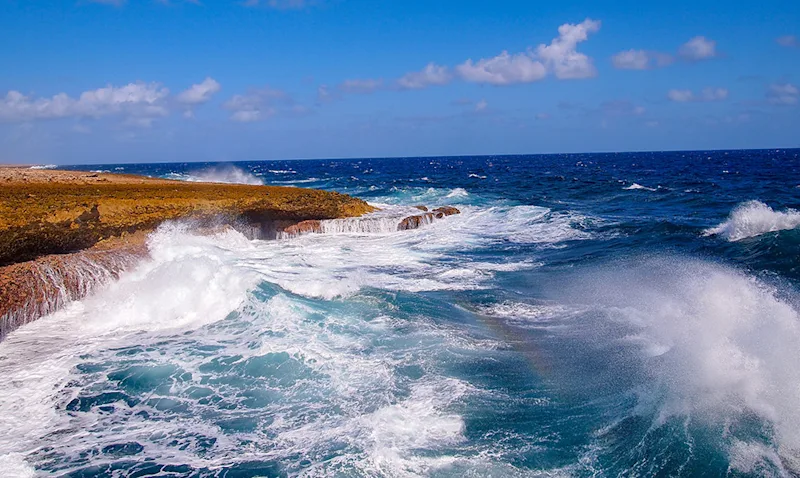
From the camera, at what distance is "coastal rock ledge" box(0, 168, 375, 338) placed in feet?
45.7

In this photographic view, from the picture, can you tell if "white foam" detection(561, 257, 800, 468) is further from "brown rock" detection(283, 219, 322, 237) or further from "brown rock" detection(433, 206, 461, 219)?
"brown rock" detection(433, 206, 461, 219)

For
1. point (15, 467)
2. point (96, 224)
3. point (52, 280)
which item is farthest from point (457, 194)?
point (15, 467)

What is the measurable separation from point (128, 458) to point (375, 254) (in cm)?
1460

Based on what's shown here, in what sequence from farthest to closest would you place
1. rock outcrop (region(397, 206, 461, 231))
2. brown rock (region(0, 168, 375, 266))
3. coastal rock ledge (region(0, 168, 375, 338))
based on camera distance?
1. rock outcrop (region(397, 206, 461, 231))
2. brown rock (region(0, 168, 375, 266))
3. coastal rock ledge (region(0, 168, 375, 338))

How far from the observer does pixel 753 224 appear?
2323 cm

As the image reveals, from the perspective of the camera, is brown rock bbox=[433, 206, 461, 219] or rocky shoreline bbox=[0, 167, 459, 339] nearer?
rocky shoreline bbox=[0, 167, 459, 339]

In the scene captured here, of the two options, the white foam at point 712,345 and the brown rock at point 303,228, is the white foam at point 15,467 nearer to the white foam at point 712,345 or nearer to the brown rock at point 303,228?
the white foam at point 712,345

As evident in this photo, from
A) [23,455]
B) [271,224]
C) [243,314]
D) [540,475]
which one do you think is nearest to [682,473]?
[540,475]

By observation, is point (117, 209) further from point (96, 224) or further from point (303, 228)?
point (303, 228)

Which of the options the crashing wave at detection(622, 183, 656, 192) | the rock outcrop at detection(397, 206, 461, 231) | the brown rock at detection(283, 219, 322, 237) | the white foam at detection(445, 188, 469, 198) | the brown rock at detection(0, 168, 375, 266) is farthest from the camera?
the crashing wave at detection(622, 183, 656, 192)

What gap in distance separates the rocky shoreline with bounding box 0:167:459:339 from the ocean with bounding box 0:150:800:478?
0.69 meters

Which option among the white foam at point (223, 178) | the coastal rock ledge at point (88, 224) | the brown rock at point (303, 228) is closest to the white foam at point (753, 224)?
the brown rock at point (303, 228)

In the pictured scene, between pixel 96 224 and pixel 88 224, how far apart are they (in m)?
0.30

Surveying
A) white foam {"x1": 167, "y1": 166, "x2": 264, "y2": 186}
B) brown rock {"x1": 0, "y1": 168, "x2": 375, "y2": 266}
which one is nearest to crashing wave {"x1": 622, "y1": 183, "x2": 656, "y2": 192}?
brown rock {"x1": 0, "y1": 168, "x2": 375, "y2": 266}
